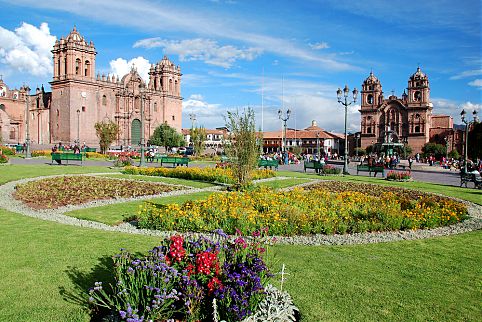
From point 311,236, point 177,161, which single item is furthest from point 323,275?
point 177,161

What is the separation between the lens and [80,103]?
59000mm

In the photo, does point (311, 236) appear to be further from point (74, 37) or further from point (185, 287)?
point (74, 37)

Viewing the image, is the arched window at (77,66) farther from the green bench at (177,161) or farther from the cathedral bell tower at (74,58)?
the green bench at (177,161)

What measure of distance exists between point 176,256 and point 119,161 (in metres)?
22.4

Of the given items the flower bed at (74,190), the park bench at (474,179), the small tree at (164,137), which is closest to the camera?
the flower bed at (74,190)

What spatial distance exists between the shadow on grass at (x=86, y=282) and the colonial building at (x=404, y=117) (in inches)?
2966

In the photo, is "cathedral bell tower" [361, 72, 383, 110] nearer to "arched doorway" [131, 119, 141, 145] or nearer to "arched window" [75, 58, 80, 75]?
"arched doorway" [131, 119, 141, 145]

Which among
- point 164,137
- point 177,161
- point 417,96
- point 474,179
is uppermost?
point 417,96

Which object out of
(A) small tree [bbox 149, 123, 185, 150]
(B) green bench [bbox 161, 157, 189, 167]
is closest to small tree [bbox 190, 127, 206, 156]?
(B) green bench [bbox 161, 157, 189, 167]

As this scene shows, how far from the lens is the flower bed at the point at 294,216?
866cm

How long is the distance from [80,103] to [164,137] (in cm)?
1447

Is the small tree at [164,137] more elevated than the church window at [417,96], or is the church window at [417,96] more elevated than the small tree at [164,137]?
the church window at [417,96]

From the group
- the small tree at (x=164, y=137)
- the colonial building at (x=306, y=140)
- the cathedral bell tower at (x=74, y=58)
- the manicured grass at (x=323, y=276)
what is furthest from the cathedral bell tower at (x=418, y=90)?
the manicured grass at (x=323, y=276)

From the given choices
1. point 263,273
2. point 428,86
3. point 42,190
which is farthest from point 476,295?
point 428,86
